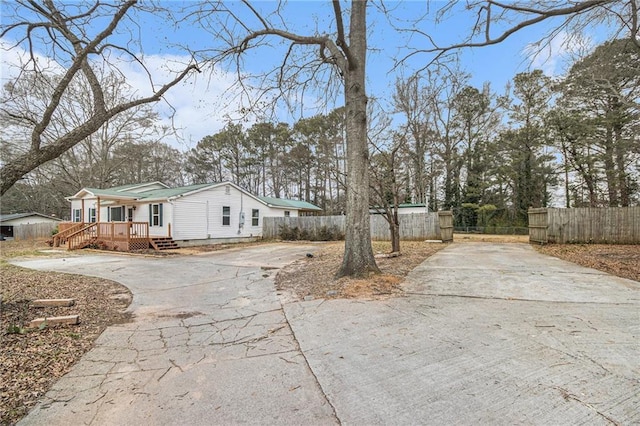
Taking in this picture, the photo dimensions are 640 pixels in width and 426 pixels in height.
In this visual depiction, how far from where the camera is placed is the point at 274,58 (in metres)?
7.39

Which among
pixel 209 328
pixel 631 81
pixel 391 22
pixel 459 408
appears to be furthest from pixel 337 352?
pixel 631 81

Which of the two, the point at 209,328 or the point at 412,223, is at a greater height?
the point at 412,223

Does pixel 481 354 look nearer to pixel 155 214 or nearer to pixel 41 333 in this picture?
pixel 41 333

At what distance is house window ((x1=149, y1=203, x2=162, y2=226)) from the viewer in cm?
1593

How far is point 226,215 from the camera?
714 inches

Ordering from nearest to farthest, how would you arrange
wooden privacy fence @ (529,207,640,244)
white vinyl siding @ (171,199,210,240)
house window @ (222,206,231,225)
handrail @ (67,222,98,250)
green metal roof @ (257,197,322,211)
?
wooden privacy fence @ (529,207,640,244)
handrail @ (67,222,98,250)
white vinyl siding @ (171,199,210,240)
house window @ (222,206,231,225)
green metal roof @ (257,197,322,211)

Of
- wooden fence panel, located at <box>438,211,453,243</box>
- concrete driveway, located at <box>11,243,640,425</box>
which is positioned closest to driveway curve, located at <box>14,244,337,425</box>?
concrete driveway, located at <box>11,243,640,425</box>

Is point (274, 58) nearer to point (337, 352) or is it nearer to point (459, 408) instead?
point (337, 352)

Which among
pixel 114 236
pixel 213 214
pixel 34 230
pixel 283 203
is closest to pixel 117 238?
pixel 114 236

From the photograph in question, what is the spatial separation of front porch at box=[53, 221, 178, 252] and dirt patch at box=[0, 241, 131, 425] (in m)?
7.95

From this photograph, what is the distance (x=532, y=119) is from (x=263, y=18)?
22714 mm

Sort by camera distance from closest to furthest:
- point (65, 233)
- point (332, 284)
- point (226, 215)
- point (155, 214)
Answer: point (332, 284) < point (155, 214) < point (65, 233) < point (226, 215)

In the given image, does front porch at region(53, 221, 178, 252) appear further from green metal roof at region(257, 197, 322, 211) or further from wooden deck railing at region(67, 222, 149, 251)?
green metal roof at region(257, 197, 322, 211)

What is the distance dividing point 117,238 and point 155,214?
2171 millimetres
